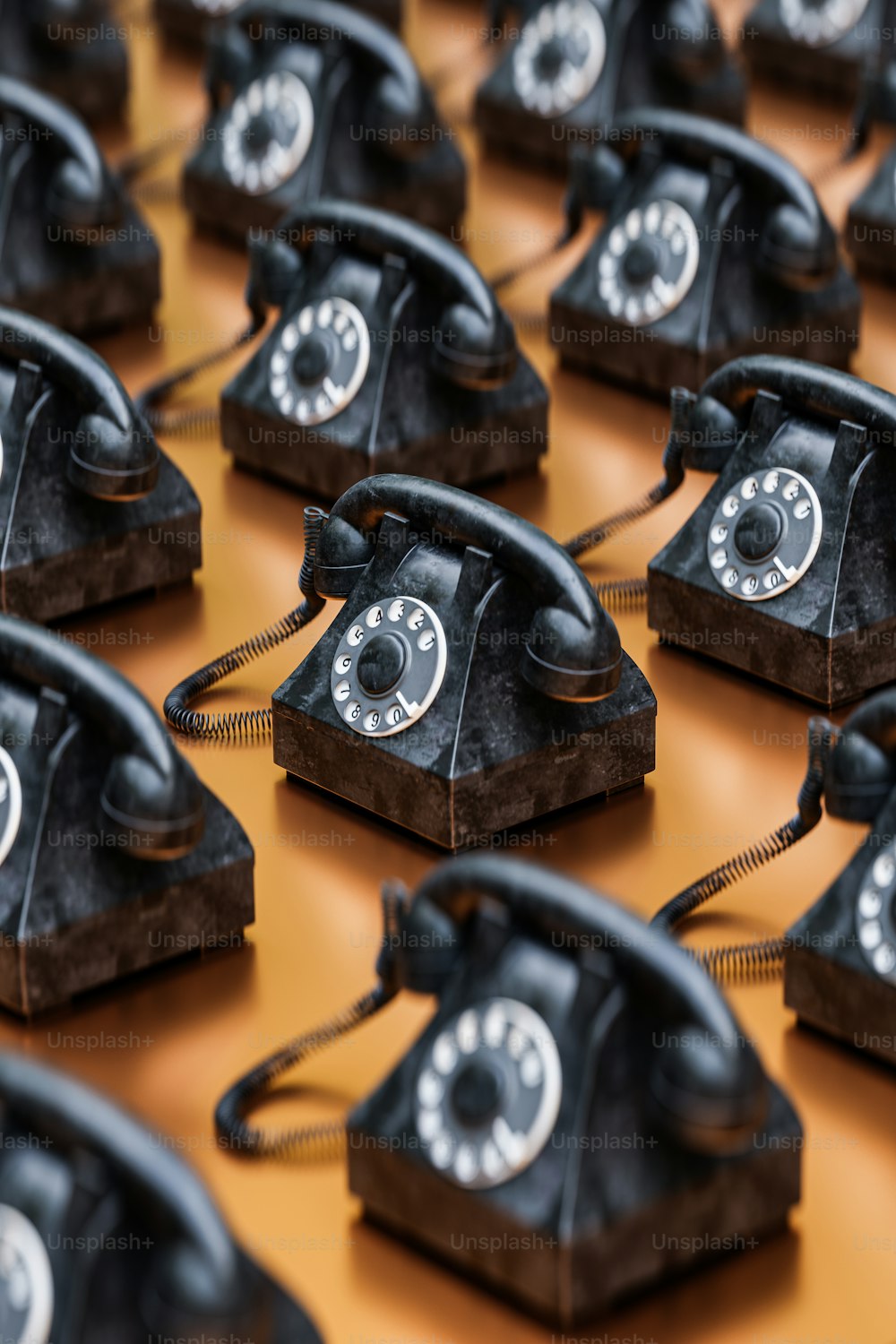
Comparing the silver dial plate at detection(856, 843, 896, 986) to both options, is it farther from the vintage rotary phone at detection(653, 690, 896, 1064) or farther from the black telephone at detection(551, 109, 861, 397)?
the black telephone at detection(551, 109, 861, 397)

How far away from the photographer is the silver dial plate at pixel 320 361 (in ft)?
14.9

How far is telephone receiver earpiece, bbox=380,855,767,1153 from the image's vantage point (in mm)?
2652

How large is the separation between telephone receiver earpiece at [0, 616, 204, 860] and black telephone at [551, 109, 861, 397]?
1.94 metres

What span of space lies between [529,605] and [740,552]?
53 centimetres

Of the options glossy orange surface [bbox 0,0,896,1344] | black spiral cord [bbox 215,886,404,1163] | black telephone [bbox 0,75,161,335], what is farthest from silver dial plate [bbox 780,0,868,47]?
black spiral cord [bbox 215,886,404,1163]

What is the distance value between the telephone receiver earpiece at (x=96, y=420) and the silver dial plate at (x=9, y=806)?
2.75 ft

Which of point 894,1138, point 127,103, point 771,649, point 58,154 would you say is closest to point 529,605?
point 771,649

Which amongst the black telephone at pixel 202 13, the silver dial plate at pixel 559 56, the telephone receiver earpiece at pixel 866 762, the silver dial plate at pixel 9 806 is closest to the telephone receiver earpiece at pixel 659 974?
the telephone receiver earpiece at pixel 866 762

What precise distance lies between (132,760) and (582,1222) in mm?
792

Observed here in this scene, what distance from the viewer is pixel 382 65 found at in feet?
17.9

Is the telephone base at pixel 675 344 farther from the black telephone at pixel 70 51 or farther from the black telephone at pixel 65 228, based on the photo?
the black telephone at pixel 70 51

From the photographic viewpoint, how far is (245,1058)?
10.7 ft

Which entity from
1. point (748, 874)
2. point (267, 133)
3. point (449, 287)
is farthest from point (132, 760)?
point (267, 133)

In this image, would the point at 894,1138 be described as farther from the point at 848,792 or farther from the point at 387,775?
the point at 387,775
